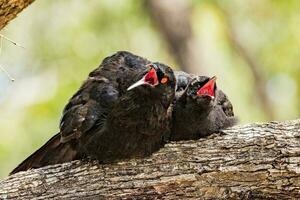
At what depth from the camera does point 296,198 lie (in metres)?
3.31

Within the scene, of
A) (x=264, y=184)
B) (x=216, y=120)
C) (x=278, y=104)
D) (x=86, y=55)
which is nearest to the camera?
(x=264, y=184)

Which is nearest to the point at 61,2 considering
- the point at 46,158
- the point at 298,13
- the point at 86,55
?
the point at 86,55

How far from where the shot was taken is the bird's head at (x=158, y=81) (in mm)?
3158

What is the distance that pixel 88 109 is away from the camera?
3.43 m

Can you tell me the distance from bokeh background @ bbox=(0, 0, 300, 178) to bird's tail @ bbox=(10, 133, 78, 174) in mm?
3592

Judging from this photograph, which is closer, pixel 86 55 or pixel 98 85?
pixel 98 85

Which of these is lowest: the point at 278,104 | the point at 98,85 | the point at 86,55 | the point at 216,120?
the point at 216,120

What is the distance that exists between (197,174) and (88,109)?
0.63 meters

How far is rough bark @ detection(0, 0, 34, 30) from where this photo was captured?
326 cm

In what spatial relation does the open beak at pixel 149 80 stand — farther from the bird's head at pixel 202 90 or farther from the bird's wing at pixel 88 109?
the bird's head at pixel 202 90

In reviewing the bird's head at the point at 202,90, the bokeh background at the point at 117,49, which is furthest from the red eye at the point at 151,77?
the bokeh background at the point at 117,49

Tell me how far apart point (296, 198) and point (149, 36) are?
5.28 m

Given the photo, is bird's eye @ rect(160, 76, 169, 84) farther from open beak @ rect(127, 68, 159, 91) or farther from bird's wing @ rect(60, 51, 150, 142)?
bird's wing @ rect(60, 51, 150, 142)

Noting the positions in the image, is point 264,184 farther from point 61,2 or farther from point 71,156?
point 61,2
